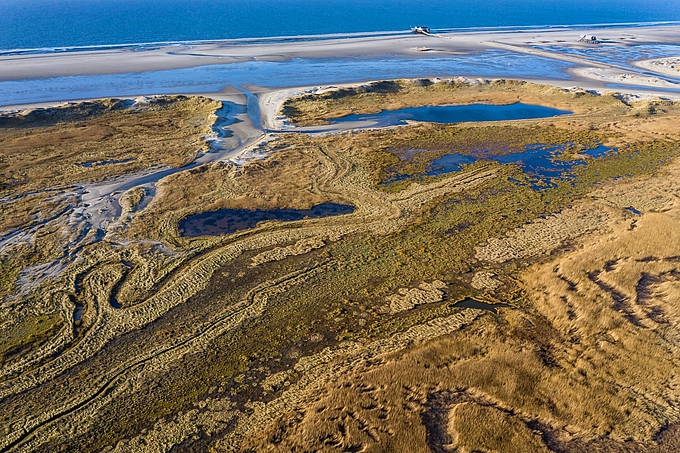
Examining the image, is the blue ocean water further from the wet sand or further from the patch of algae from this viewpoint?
the patch of algae

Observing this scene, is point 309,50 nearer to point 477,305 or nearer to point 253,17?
point 253,17

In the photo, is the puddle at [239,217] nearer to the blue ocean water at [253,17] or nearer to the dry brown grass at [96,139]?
the dry brown grass at [96,139]

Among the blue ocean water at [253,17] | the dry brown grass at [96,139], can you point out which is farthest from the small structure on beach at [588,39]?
the dry brown grass at [96,139]

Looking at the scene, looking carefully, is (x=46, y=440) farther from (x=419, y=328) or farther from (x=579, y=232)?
(x=579, y=232)

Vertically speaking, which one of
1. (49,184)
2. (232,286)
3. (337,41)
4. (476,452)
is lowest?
(476,452)

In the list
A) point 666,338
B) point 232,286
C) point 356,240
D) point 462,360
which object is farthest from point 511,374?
point 232,286

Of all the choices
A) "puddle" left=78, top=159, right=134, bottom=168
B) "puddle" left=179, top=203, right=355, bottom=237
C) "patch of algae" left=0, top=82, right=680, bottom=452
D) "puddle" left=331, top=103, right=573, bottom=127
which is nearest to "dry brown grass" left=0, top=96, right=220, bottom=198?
"puddle" left=78, top=159, right=134, bottom=168
